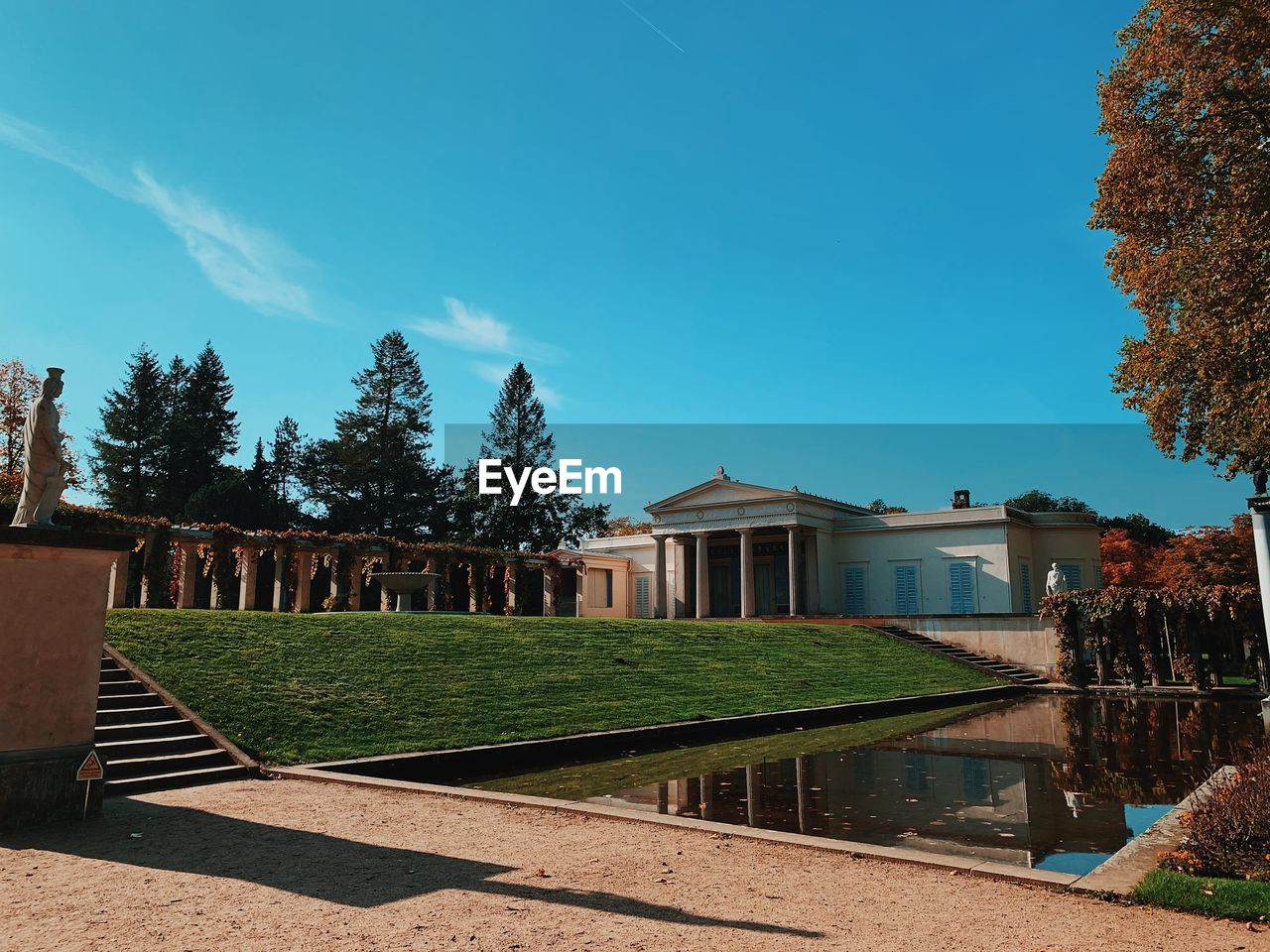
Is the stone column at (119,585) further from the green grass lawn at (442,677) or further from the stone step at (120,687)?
the stone step at (120,687)

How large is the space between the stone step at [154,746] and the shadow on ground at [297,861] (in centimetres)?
185

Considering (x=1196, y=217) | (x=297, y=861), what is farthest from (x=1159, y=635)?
(x=297, y=861)

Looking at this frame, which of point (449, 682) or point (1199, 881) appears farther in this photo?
point (449, 682)

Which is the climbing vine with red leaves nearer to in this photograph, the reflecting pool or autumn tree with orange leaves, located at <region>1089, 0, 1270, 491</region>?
the reflecting pool

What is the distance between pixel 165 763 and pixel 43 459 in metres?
3.44

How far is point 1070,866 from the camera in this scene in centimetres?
627

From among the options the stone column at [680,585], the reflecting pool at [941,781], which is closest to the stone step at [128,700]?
the reflecting pool at [941,781]

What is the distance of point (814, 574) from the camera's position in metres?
37.8

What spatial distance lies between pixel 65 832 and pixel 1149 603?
26716 millimetres

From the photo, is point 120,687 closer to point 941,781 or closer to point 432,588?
point 941,781

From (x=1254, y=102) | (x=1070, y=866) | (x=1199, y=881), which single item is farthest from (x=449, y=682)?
(x=1254, y=102)

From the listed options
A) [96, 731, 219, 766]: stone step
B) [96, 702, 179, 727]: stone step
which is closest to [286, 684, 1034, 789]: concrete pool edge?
[96, 731, 219, 766]: stone step

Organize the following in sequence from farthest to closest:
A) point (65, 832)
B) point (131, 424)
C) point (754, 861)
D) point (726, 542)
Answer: point (131, 424) → point (726, 542) → point (65, 832) → point (754, 861)

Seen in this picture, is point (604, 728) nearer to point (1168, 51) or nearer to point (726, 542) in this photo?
point (1168, 51)
